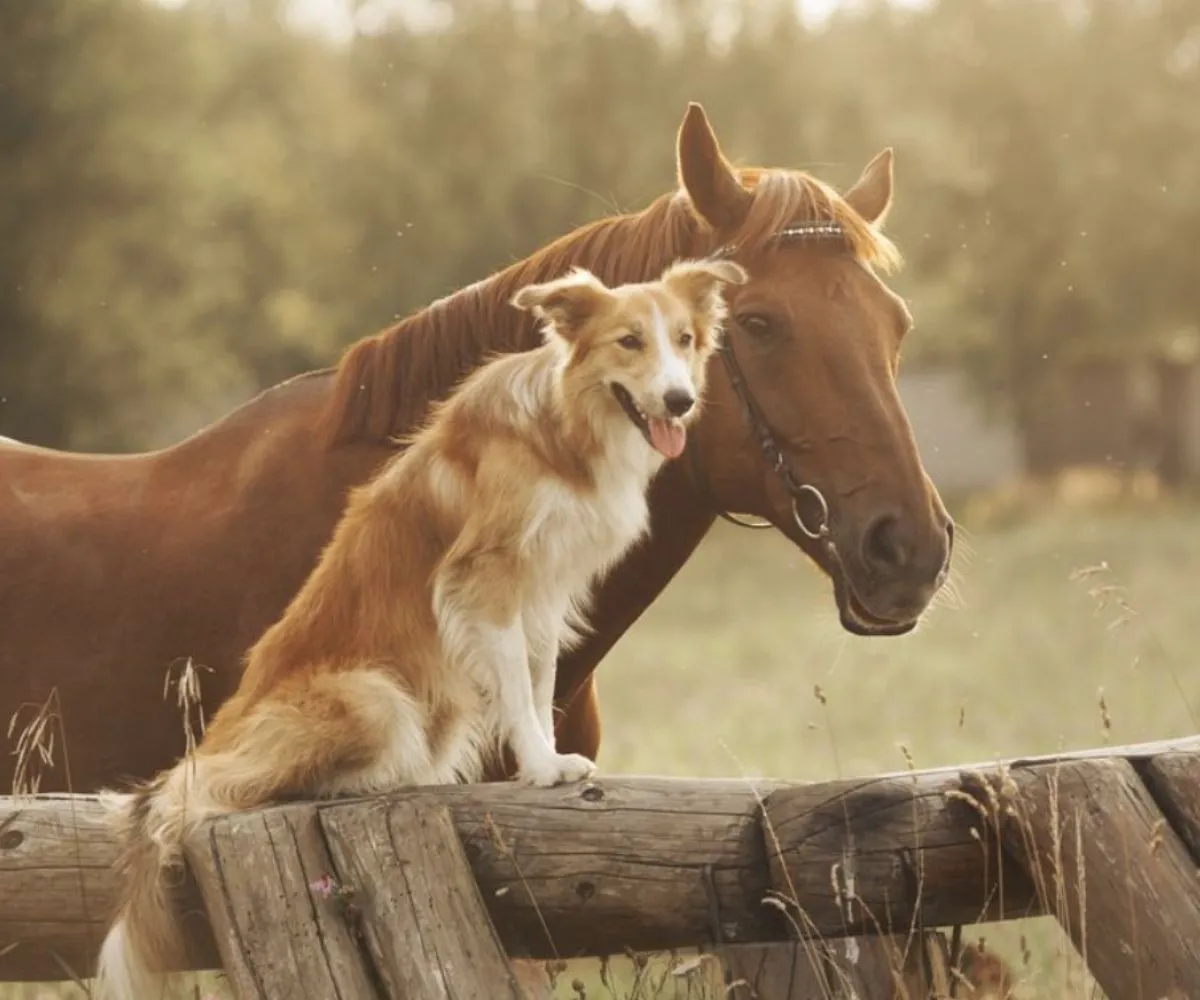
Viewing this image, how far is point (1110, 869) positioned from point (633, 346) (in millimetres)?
1481

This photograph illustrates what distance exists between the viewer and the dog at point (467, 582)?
428 cm

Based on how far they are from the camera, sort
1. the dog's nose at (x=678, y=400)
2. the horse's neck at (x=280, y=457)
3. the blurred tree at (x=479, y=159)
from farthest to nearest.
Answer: the blurred tree at (x=479, y=159) → the horse's neck at (x=280, y=457) → the dog's nose at (x=678, y=400)

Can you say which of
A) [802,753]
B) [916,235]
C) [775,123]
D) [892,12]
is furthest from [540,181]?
[802,753]

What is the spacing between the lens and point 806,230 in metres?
5.20

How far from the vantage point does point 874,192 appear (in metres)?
5.69

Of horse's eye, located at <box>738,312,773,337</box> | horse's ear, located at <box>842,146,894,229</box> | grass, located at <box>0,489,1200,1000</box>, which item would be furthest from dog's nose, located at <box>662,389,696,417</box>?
grass, located at <box>0,489,1200,1000</box>

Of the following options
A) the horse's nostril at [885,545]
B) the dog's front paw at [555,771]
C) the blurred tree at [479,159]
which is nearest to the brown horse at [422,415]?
the horse's nostril at [885,545]

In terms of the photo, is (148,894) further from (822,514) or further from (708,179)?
(708,179)

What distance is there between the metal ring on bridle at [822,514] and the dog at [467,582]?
0.61 metres

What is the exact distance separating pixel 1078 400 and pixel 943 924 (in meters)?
39.4

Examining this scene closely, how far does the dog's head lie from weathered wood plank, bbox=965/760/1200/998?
3.29 feet

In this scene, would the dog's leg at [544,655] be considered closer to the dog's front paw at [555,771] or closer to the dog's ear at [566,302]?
the dog's front paw at [555,771]

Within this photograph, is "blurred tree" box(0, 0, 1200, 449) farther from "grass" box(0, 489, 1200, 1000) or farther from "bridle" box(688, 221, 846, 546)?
"bridle" box(688, 221, 846, 546)

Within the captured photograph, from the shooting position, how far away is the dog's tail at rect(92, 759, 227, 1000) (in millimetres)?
4094
